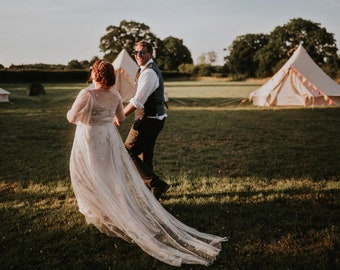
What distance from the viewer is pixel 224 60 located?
80.8 meters

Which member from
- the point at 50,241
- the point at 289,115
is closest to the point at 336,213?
the point at 50,241

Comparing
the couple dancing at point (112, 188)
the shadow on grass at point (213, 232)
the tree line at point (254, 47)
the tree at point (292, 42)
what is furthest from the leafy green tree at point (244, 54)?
the couple dancing at point (112, 188)

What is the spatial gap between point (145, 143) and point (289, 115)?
9.92m

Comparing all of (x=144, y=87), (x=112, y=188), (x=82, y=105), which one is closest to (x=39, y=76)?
(x=144, y=87)

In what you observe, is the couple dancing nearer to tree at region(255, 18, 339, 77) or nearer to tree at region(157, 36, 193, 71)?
tree at region(255, 18, 339, 77)

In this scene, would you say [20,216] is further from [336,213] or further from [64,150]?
[336,213]

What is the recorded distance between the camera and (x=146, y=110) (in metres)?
4.29

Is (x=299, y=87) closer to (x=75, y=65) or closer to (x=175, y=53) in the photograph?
(x=75, y=65)

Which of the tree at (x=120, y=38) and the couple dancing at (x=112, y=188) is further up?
the tree at (x=120, y=38)

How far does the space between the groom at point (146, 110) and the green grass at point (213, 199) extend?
0.63 meters

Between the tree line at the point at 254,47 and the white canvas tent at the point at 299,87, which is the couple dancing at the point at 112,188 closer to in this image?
the white canvas tent at the point at 299,87

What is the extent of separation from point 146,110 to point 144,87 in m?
0.35

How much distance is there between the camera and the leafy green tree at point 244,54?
74938 millimetres

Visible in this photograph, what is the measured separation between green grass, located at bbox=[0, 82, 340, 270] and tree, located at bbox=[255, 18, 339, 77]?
56714mm
